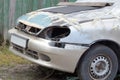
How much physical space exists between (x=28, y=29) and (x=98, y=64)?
4.47ft

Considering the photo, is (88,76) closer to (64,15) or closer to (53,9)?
(64,15)

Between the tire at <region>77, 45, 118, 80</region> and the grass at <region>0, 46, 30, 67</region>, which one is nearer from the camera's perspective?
the tire at <region>77, 45, 118, 80</region>

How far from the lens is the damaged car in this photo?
6.55 m

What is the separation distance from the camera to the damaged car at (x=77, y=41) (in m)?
6.55

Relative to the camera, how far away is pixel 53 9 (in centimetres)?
773

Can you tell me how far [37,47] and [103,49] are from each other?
3.60 ft

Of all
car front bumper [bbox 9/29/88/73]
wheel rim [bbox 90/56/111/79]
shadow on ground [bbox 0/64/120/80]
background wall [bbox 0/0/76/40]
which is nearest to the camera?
car front bumper [bbox 9/29/88/73]

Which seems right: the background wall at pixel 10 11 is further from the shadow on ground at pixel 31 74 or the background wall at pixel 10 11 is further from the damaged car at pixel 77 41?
the damaged car at pixel 77 41

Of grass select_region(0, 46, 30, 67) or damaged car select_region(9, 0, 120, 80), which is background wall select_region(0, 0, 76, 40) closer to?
grass select_region(0, 46, 30, 67)

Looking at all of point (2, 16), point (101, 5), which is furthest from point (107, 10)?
point (2, 16)

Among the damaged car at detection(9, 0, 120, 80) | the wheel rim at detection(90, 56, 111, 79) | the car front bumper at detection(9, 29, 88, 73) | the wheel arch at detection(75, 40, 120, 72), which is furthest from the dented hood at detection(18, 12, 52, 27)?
the wheel rim at detection(90, 56, 111, 79)

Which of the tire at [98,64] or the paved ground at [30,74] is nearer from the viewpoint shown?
the tire at [98,64]

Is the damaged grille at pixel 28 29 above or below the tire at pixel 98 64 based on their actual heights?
above

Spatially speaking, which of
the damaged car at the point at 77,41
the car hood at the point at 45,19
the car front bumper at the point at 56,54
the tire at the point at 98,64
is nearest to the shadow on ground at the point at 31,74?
the damaged car at the point at 77,41
